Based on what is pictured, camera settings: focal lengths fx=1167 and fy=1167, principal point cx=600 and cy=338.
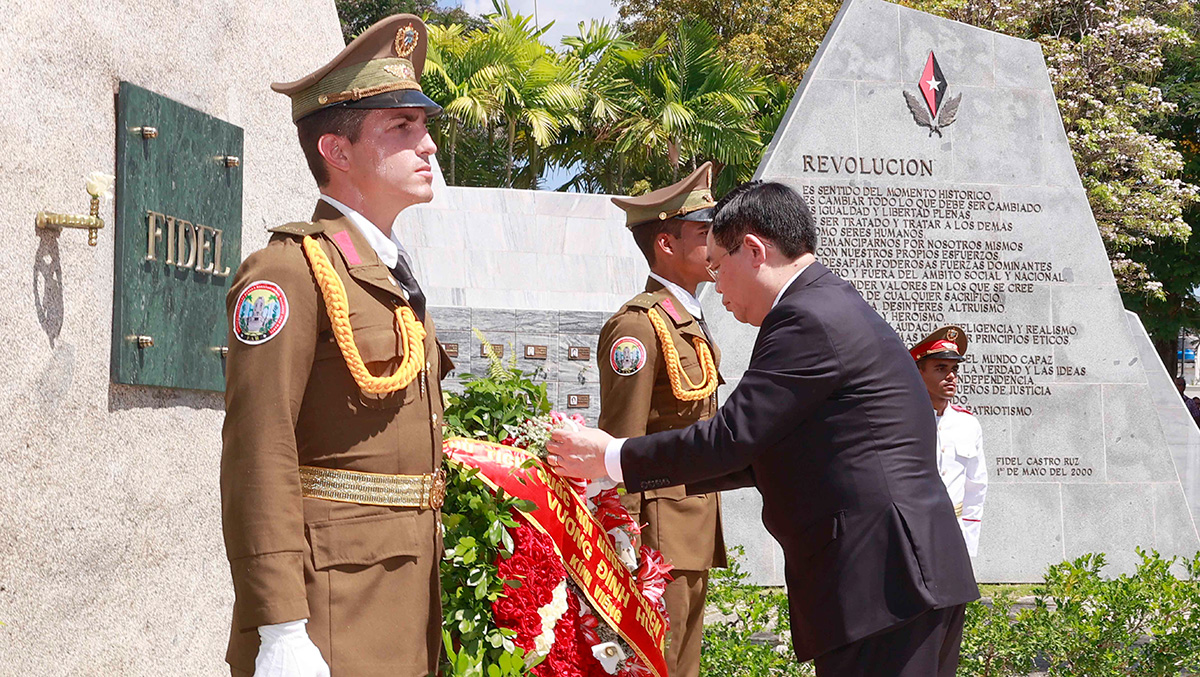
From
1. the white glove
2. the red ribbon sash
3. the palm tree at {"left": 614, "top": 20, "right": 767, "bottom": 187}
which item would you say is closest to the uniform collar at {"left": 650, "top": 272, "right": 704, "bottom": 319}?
the red ribbon sash

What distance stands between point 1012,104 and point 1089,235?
1.25 meters

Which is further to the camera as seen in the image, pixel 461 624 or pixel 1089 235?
pixel 1089 235

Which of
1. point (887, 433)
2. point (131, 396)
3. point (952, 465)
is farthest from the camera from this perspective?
point (952, 465)

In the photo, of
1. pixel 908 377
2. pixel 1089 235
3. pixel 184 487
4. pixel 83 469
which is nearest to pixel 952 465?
pixel 908 377

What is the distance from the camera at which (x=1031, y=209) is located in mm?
9500

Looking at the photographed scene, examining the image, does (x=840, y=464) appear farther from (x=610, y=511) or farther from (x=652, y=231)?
(x=652, y=231)

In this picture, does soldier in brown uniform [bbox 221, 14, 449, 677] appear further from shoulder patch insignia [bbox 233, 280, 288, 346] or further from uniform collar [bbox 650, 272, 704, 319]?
uniform collar [bbox 650, 272, 704, 319]

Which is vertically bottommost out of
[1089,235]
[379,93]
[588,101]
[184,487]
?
[184,487]

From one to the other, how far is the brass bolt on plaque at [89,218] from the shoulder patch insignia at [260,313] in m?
1.12

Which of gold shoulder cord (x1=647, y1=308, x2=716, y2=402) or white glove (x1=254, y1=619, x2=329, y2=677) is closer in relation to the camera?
white glove (x1=254, y1=619, x2=329, y2=677)

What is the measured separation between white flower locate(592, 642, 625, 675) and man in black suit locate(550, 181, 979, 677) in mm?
487

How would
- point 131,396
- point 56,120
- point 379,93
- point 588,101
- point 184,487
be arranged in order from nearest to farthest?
point 379,93
point 56,120
point 131,396
point 184,487
point 588,101

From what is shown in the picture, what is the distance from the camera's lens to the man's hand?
3.11 m

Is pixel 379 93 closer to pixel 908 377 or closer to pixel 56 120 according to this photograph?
pixel 56 120
